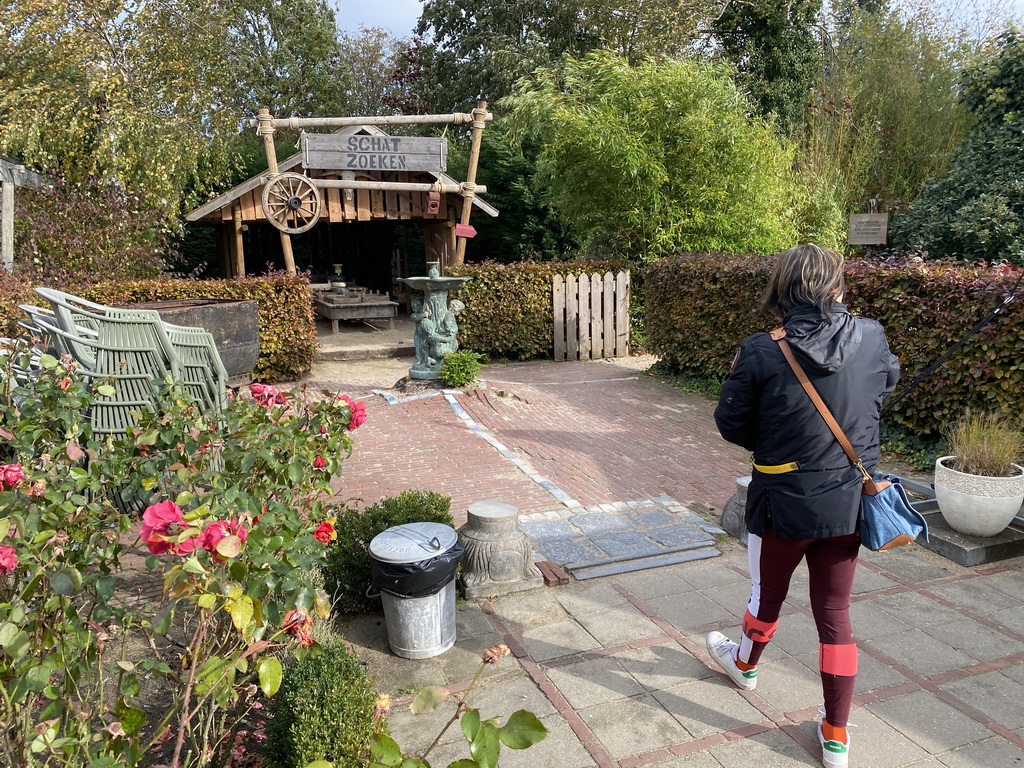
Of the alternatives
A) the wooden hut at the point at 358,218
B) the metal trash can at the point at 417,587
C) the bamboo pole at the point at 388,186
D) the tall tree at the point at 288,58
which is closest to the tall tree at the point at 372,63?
the tall tree at the point at 288,58

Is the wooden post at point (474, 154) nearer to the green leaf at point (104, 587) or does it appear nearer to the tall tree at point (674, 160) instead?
the tall tree at point (674, 160)

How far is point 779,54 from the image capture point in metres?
19.7

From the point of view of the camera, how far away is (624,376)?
10664mm

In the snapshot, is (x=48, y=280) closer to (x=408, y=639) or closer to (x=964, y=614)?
(x=408, y=639)

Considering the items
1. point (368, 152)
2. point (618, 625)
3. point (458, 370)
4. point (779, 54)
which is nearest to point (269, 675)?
point (618, 625)

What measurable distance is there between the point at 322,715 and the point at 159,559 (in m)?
0.85

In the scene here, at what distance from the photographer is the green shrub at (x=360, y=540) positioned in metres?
3.79

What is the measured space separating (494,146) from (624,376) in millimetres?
10073

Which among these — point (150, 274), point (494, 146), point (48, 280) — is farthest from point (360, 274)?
point (48, 280)

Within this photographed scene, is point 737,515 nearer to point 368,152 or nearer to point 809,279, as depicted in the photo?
point 809,279

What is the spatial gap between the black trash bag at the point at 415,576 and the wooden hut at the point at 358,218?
9.77 meters

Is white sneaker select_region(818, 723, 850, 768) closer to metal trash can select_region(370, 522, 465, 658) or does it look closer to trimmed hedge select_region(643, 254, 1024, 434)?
metal trash can select_region(370, 522, 465, 658)

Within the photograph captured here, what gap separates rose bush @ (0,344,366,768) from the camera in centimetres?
175

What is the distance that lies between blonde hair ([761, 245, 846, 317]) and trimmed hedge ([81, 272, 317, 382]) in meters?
8.39
